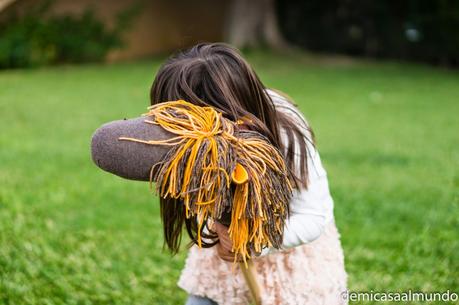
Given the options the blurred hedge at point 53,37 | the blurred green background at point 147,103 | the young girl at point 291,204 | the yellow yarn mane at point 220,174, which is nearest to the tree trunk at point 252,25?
the blurred green background at point 147,103

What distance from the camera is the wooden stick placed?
201 cm

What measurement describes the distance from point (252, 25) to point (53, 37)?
482 cm

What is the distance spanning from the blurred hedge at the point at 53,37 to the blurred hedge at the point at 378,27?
438 centimetres

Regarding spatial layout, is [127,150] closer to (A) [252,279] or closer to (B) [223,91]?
(B) [223,91]

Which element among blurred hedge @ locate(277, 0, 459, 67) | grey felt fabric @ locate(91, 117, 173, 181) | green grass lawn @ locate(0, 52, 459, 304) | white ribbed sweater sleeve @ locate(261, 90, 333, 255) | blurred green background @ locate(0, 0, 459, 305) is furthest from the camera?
blurred hedge @ locate(277, 0, 459, 67)

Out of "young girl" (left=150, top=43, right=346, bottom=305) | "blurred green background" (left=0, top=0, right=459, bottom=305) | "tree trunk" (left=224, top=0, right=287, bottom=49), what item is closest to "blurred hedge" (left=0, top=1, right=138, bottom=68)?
"blurred green background" (left=0, top=0, right=459, bottom=305)

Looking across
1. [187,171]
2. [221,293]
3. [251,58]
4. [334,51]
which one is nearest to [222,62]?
[187,171]

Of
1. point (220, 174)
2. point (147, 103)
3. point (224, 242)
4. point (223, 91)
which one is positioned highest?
point (223, 91)

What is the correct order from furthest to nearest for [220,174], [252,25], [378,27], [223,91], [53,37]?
1. [252,25]
2. [378,27]
3. [53,37]
4. [223,91]
5. [220,174]

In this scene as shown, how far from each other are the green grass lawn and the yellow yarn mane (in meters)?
1.42

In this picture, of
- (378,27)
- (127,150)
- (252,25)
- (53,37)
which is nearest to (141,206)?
(127,150)

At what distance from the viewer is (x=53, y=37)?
1404cm

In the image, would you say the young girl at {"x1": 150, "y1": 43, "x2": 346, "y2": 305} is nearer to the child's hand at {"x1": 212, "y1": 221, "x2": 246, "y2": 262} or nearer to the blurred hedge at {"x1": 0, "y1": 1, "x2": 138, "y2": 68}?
the child's hand at {"x1": 212, "y1": 221, "x2": 246, "y2": 262}

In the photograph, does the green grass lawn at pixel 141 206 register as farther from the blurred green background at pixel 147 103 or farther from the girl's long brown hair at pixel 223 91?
the girl's long brown hair at pixel 223 91
